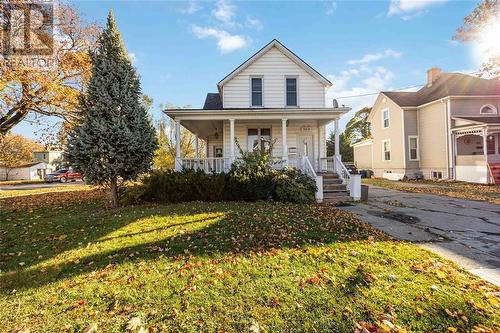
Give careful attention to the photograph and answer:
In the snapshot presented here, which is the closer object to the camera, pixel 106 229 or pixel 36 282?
pixel 36 282

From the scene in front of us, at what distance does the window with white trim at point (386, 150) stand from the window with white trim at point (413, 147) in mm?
2251

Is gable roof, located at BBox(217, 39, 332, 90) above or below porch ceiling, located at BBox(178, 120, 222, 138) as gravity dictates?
above

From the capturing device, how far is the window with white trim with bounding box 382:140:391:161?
80.0 ft

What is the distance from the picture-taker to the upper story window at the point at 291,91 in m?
14.5

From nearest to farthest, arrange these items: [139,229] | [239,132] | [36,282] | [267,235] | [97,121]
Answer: [36,282], [267,235], [139,229], [97,121], [239,132]

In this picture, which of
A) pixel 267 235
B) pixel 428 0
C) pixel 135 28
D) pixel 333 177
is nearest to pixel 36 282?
pixel 267 235

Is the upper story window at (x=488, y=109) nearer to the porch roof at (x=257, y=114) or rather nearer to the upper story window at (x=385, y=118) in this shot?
the upper story window at (x=385, y=118)

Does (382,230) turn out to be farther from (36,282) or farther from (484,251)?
(36,282)

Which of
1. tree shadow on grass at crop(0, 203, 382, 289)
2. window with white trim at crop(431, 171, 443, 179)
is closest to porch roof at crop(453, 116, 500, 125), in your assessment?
window with white trim at crop(431, 171, 443, 179)

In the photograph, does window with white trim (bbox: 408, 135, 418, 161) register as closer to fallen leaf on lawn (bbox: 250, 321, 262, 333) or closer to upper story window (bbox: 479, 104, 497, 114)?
upper story window (bbox: 479, 104, 497, 114)

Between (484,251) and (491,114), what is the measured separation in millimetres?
20935

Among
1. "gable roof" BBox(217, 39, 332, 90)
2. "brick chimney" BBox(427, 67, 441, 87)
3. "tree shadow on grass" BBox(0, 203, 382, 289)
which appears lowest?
"tree shadow on grass" BBox(0, 203, 382, 289)

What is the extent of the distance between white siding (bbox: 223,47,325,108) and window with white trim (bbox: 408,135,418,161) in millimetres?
12214

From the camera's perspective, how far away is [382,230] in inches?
243
